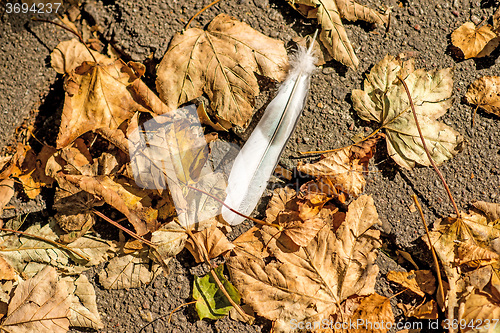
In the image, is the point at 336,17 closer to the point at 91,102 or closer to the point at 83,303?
the point at 91,102

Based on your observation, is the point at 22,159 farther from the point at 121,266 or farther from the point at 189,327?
the point at 189,327

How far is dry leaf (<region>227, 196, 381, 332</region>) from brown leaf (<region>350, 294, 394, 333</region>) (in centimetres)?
8

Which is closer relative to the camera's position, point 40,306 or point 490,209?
point 40,306

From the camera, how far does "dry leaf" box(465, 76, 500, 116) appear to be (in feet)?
6.06

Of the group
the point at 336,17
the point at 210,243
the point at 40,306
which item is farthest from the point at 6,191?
the point at 336,17

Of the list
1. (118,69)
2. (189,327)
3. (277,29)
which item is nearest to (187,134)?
(118,69)

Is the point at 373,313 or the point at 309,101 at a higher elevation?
the point at 309,101

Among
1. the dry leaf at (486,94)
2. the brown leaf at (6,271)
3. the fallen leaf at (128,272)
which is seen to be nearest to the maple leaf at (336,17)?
the dry leaf at (486,94)

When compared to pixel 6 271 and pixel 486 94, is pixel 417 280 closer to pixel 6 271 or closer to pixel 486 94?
Answer: pixel 486 94

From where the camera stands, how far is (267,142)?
5.63 feet

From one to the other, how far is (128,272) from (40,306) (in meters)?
0.47

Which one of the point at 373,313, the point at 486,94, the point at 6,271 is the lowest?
the point at 6,271

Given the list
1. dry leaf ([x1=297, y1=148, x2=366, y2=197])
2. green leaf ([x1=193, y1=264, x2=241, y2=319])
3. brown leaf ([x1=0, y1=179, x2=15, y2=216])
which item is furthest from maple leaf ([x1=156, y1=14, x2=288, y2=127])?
brown leaf ([x1=0, y1=179, x2=15, y2=216])

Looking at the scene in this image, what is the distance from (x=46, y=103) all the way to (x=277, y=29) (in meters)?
1.38
